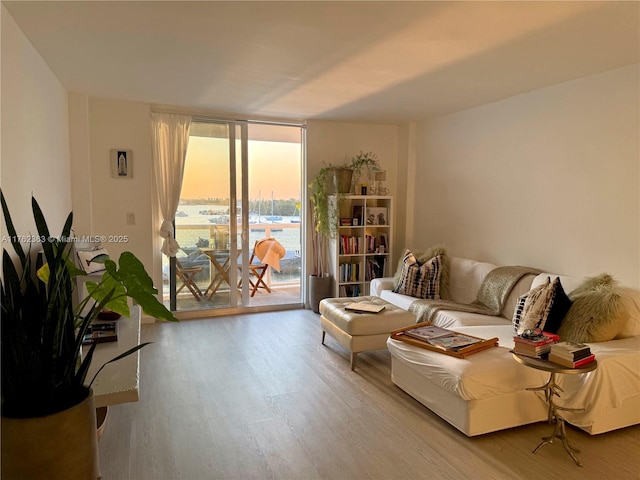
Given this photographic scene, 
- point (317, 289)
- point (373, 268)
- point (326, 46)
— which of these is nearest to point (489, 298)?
point (373, 268)

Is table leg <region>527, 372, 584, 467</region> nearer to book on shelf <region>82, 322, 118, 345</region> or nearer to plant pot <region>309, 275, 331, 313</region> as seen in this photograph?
book on shelf <region>82, 322, 118, 345</region>

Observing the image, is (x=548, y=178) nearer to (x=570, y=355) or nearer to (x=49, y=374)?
(x=570, y=355)

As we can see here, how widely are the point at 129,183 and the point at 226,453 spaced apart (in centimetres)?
312

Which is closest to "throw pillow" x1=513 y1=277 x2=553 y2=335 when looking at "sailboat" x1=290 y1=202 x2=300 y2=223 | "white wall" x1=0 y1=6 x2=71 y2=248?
"white wall" x1=0 y1=6 x2=71 y2=248

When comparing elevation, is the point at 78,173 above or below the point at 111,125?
below

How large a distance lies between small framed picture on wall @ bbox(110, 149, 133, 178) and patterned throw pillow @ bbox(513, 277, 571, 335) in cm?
387

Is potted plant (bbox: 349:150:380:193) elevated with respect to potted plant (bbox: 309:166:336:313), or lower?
elevated

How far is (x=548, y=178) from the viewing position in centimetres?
363

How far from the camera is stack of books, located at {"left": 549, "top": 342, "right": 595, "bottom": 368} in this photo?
→ 2189 mm

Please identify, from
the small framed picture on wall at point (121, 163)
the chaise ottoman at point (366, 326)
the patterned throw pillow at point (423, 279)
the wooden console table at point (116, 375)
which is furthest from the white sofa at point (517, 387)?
the small framed picture on wall at point (121, 163)

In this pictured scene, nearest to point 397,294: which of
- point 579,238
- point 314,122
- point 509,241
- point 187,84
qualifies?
point 509,241

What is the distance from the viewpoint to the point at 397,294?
425 centimetres

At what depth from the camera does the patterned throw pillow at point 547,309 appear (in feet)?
9.25

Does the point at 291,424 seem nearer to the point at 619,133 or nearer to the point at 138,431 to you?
the point at 138,431
